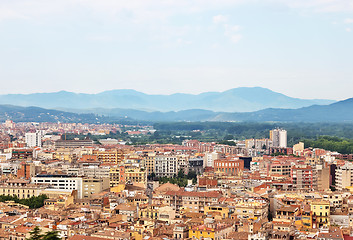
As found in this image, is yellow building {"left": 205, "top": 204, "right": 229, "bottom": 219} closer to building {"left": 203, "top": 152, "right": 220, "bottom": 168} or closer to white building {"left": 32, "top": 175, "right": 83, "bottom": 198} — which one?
white building {"left": 32, "top": 175, "right": 83, "bottom": 198}

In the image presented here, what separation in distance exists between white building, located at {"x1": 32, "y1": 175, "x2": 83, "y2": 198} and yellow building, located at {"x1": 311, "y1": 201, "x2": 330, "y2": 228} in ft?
46.2

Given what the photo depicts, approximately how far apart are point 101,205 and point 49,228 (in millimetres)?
6359

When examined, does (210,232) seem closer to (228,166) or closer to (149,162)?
(228,166)

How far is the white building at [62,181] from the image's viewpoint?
127 ft

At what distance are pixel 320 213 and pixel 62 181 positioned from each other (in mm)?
15596

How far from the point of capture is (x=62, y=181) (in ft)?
129

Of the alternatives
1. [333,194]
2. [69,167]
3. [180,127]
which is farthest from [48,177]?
[180,127]

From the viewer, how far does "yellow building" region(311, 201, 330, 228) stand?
28.6 metres

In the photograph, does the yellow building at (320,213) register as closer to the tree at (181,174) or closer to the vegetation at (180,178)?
the vegetation at (180,178)

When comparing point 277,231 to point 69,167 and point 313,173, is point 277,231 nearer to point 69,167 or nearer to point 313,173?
point 313,173

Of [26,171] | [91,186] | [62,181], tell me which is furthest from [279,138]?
[62,181]

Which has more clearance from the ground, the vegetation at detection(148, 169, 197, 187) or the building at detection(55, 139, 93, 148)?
the building at detection(55, 139, 93, 148)

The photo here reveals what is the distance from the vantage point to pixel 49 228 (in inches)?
1046

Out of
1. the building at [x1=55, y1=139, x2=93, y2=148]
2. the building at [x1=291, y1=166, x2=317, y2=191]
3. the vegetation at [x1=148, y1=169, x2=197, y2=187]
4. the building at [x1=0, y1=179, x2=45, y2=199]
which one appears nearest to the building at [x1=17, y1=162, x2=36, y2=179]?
the building at [x1=0, y1=179, x2=45, y2=199]
